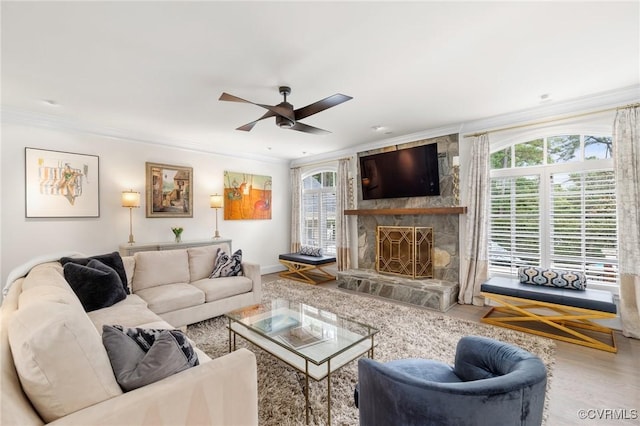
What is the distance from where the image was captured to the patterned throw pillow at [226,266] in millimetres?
3738

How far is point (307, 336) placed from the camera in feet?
7.33

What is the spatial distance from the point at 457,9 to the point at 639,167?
2819 millimetres

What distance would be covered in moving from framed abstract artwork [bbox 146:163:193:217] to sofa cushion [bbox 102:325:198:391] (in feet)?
12.7

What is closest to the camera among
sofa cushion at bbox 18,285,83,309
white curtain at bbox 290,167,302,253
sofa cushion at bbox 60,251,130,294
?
sofa cushion at bbox 18,285,83,309

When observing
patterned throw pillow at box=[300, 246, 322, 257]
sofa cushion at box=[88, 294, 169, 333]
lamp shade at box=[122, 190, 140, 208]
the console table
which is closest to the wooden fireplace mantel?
patterned throw pillow at box=[300, 246, 322, 257]

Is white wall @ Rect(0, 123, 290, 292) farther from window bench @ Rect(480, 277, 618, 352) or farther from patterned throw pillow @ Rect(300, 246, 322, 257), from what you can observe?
window bench @ Rect(480, 277, 618, 352)

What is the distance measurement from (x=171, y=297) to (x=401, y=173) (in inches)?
150

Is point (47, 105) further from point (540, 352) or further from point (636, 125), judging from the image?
point (636, 125)

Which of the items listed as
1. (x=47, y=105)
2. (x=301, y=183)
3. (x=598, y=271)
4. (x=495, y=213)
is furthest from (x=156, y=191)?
(x=598, y=271)

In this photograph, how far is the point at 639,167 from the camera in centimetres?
295

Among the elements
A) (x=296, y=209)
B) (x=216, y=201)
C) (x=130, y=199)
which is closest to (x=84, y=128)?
(x=130, y=199)

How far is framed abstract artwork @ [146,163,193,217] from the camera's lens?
4.70 m

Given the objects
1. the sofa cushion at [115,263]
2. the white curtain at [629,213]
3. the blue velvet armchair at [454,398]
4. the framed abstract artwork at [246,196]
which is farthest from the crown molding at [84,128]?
the white curtain at [629,213]

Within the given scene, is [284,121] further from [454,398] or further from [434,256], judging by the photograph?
[434,256]
